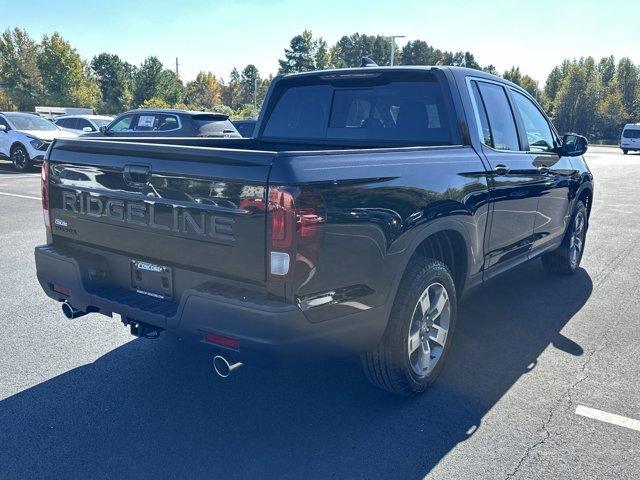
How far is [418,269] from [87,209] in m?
1.89

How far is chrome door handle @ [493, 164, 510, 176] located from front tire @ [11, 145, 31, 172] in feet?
48.5

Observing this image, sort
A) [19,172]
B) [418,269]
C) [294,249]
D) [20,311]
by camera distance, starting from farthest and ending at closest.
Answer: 1. [19,172]
2. [20,311]
3. [418,269]
4. [294,249]

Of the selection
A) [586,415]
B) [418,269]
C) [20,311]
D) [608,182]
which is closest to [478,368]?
[586,415]

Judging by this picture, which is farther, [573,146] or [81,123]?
[81,123]

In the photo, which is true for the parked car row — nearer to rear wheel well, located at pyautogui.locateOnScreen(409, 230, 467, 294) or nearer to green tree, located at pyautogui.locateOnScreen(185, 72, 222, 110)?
rear wheel well, located at pyautogui.locateOnScreen(409, 230, 467, 294)

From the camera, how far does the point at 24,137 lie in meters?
15.9

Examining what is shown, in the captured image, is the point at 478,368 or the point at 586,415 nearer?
the point at 586,415

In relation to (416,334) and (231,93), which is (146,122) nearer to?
(416,334)

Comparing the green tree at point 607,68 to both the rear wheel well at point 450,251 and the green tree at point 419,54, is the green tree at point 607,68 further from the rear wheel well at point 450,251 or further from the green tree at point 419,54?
the rear wheel well at point 450,251

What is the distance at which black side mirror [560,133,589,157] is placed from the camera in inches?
212

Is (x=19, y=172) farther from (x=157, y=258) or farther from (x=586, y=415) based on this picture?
(x=586, y=415)

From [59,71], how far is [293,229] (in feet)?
196

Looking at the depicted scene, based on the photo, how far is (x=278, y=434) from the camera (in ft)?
10.2

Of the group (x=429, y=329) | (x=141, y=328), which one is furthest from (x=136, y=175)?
(x=429, y=329)
